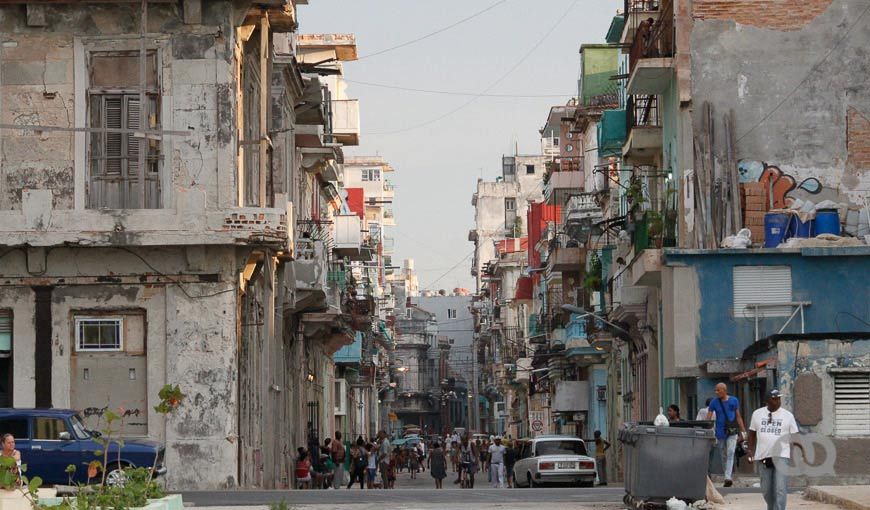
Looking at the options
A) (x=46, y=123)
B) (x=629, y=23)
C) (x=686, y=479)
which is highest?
(x=629, y=23)

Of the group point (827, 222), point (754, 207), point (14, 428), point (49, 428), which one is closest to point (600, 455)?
point (754, 207)

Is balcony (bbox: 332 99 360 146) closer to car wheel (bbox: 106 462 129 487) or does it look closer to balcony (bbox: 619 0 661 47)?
balcony (bbox: 619 0 661 47)

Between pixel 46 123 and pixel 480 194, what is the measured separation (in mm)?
107276

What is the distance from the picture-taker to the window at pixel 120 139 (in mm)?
31875

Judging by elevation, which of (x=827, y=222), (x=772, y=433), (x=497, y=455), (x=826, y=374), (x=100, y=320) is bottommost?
(x=497, y=455)

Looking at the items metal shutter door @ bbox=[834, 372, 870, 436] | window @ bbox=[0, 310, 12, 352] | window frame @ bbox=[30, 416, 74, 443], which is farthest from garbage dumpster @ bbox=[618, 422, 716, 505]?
window @ bbox=[0, 310, 12, 352]

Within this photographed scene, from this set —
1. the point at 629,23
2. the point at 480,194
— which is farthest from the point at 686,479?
the point at 480,194

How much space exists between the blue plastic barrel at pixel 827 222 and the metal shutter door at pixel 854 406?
9035 millimetres

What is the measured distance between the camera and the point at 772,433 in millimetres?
19641

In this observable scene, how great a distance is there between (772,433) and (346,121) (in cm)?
4271

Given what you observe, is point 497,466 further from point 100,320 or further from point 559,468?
point 100,320

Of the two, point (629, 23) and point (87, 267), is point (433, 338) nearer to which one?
point (629, 23)

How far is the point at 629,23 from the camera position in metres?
45.4

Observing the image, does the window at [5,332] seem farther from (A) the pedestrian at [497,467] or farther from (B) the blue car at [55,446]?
(A) the pedestrian at [497,467]
